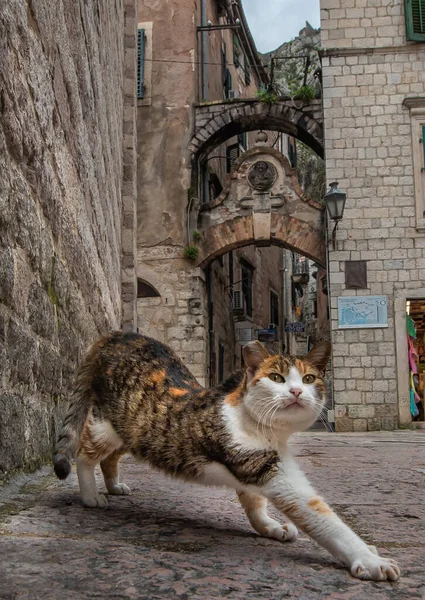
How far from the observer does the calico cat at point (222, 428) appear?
1883mm

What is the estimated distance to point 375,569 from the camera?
63.6 inches

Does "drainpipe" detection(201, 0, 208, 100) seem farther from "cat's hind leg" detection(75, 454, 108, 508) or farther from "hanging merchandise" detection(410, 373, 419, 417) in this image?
"cat's hind leg" detection(75, 454, 108, 508)

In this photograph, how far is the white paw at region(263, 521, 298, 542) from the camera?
211 centimetres

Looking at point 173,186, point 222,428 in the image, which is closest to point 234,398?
point 222,428

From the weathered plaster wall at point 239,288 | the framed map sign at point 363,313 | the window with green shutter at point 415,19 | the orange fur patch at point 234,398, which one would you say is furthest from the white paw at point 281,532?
the weathered plaster wall at point 239,288

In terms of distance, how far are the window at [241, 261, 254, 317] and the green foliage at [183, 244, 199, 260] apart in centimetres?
828

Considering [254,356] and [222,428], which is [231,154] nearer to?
[254,356]

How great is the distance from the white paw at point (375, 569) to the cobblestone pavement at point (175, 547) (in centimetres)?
3

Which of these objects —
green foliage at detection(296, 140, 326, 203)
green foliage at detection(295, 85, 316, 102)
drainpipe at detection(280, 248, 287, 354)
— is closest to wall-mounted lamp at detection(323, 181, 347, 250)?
green foliage at detection(295, 85, 316, 102)

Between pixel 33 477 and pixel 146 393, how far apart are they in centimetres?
80

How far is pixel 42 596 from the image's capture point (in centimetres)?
132

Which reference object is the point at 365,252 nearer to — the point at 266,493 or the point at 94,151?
the point at 94,151

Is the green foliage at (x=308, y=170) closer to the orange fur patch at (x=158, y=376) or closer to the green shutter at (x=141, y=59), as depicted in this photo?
the green shutter at (x=141, y=59)

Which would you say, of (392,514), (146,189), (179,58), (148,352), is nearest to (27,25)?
(148,352)
